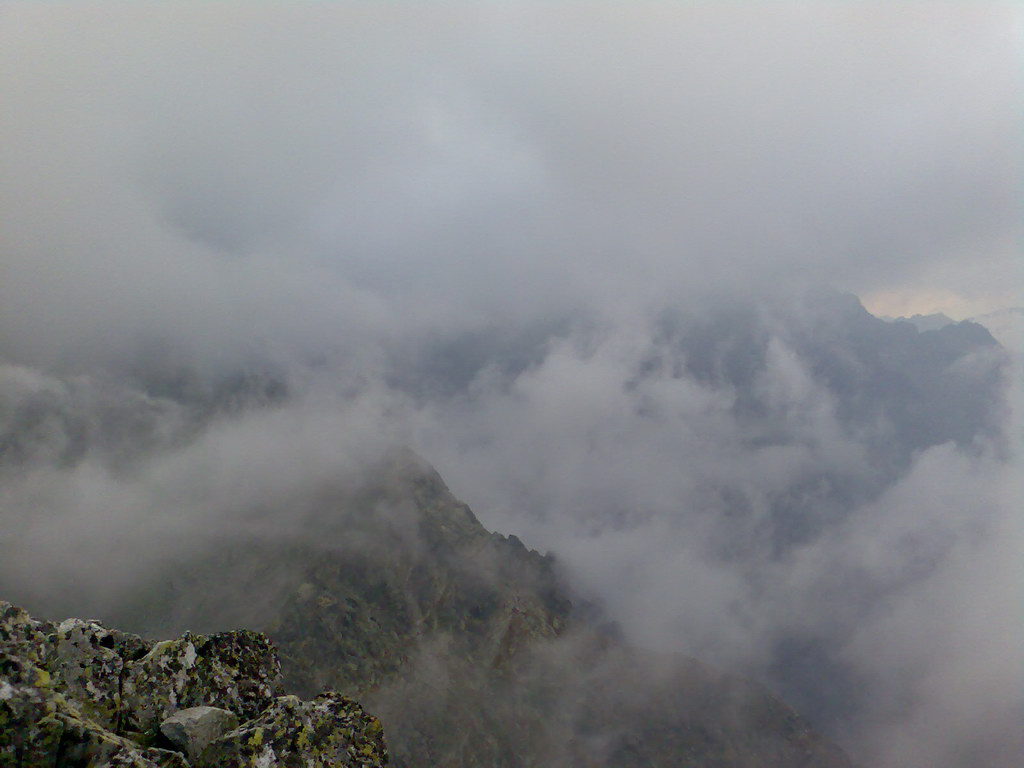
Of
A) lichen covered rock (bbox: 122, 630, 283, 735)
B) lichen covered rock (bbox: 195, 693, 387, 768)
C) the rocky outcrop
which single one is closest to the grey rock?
the rocky outcrop

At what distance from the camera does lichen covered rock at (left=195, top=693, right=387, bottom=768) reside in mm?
15898

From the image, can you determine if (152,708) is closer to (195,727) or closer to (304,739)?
(195,727)

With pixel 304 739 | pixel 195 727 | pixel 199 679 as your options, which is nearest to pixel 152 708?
pixel 199 679

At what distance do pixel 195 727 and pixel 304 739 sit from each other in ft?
10.8

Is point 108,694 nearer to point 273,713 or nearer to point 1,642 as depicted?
point 1,642

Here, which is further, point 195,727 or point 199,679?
point 199,679

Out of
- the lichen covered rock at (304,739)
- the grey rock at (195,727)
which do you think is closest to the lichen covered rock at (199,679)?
the grey rock at (195,727)

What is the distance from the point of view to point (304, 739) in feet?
56.7

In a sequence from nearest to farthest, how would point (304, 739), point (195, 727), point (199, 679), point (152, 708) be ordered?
point (195, 727) → point (304, 739) → point (152, 708) → point (199, 679)

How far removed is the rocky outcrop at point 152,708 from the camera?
1282 centimetres

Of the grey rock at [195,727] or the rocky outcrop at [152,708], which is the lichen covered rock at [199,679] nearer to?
the rocky outcrop at [152,708]

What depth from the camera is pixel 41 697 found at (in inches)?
514

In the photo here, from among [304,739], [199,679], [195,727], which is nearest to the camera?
[195,727]

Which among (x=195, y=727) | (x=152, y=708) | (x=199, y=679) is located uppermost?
(x=199, y=679)
